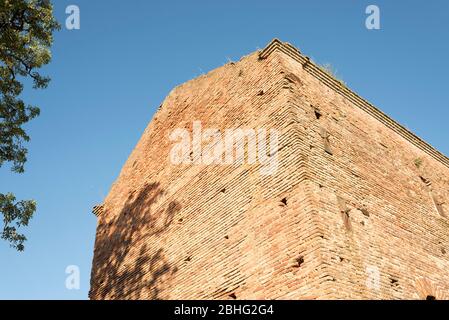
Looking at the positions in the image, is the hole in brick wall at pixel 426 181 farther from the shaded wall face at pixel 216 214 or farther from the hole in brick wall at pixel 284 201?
the hole in brick wall at pixel 284 201

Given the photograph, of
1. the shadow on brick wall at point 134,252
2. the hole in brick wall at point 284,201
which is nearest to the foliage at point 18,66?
the shadow on brick wall at point 134,252

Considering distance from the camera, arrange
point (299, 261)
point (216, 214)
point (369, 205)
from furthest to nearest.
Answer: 1. point (216, 214)
2. point (369, 205)
3. point (299, 261)

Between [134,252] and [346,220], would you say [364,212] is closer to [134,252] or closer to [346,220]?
[346,220]

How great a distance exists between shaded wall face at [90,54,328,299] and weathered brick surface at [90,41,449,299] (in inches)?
1.1

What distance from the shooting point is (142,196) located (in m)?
10.1

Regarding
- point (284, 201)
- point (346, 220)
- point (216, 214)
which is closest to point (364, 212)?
point (346, 220)

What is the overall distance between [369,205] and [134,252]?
5.59 metres

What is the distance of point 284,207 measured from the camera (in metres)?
6.11

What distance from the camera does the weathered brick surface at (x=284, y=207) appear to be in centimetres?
576

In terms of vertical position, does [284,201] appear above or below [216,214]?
below

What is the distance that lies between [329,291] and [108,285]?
6.41 metres

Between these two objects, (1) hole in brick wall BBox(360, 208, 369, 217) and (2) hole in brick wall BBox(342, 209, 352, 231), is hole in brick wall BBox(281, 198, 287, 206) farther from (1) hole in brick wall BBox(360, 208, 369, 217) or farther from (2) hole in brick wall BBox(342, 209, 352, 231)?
(1) hole in brick wall BBox(360, 208, 369, 217)

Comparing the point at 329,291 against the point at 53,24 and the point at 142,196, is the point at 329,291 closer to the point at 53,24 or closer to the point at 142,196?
the point at 142,196

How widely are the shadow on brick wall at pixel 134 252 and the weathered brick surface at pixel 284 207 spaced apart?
0.13ft
